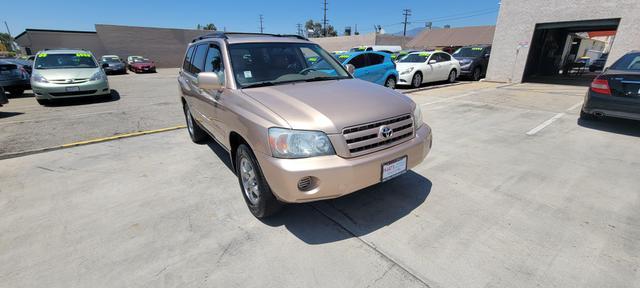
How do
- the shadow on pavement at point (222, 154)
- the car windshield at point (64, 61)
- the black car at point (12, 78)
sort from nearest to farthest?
the shadow on pavement at point (222, 154) → the car windshield at point (64, 61) → the black car at point (12, 78)

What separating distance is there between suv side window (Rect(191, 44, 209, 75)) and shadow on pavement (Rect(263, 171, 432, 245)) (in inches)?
96.2

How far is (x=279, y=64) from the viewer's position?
11.4 feet

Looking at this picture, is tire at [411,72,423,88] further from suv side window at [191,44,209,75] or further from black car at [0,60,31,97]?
black car at [0,60,31,97]

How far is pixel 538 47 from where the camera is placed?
1425 cm

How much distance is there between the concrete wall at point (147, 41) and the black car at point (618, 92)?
129 feet

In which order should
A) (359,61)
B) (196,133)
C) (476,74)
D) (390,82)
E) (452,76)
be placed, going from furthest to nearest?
(476,74) < (452,76) < (390,82) < (359,61) < (196,133)

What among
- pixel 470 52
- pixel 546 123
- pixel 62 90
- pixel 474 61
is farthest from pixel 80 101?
pixel 470 52

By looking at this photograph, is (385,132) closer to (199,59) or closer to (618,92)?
(199,59)

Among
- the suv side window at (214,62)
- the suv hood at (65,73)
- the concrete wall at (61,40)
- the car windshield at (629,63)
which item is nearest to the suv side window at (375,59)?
the car windshield at (629,63)

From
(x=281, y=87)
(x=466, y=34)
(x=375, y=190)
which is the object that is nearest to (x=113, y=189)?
(x=281, y=87)

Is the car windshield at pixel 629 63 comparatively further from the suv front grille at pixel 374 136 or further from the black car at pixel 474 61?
the black car at pixel 474 61

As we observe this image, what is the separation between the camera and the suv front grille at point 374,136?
2.37 meters

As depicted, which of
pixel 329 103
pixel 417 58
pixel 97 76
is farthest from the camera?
pixel 417 58

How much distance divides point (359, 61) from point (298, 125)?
8452 millimetres
